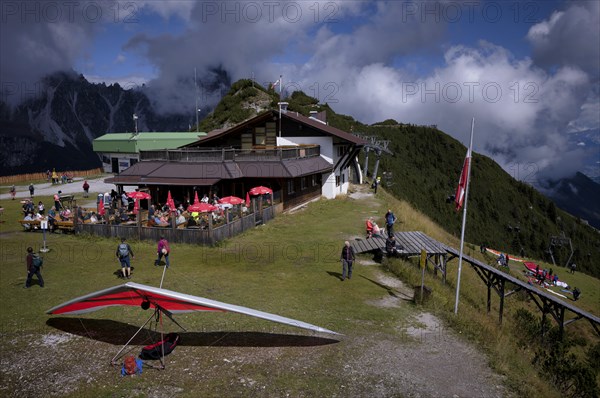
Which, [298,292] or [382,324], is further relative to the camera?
[298,292]

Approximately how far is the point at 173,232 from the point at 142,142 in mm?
37796

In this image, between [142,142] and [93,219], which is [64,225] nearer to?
[93,219]

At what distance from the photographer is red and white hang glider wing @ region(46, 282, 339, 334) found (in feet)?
34.1

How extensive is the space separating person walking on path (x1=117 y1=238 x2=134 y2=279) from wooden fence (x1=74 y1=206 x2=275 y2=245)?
515cm

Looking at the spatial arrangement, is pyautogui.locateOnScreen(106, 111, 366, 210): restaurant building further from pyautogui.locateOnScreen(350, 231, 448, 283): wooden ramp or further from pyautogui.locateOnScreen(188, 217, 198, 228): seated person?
pyautogui.locateOnScreen(350, 231, 448, 283): wooden ramp

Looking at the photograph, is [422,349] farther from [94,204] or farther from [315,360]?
[94,204]

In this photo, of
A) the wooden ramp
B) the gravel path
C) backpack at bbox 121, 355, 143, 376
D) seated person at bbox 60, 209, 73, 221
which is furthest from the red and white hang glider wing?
the gravel path

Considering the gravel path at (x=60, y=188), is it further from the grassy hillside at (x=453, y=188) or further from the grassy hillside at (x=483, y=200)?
the grassy hillside at (x=483, y=200)

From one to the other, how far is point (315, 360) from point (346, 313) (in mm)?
3338

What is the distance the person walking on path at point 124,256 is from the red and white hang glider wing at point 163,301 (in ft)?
17.3

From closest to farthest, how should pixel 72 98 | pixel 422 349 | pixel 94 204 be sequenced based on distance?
pixel 422 349, pixel 94 204, pixel 72 98

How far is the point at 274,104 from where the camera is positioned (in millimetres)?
68500

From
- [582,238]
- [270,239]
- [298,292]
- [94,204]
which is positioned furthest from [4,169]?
[582,238]

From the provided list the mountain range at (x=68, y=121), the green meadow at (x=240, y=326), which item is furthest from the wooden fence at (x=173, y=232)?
the mountain range at (x=68, y=121)
